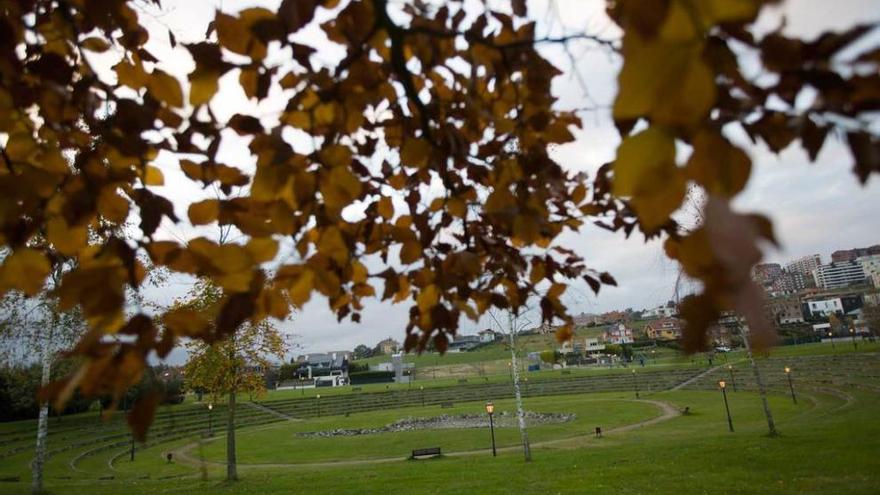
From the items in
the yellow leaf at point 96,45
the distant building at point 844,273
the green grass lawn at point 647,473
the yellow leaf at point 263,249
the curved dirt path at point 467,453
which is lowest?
the curved dirt path at point 467,453

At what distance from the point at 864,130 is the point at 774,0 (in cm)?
45

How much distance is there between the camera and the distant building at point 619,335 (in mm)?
92225

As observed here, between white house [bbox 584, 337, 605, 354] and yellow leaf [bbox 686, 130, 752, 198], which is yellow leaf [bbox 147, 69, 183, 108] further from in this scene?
white house [bbox 584, 337, 605, 354]

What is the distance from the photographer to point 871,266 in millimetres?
114500

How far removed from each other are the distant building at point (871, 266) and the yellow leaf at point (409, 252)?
129153 millimetres

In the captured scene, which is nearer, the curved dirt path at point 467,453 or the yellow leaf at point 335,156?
the yellow leaf at point 335,156

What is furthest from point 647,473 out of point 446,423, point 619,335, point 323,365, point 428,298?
point 323,365

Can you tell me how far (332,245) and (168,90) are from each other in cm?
68

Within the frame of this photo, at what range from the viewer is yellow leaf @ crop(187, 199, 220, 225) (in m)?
1.51

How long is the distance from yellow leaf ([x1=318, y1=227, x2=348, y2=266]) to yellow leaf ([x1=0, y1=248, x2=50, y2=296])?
0.78m

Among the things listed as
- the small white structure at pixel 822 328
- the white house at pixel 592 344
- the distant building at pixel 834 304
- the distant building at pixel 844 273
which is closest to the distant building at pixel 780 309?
the small white structure at pixel 822 328

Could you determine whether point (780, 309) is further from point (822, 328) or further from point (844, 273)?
point (844, 273)

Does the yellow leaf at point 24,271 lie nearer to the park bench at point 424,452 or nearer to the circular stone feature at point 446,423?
the park bench at point 424,452

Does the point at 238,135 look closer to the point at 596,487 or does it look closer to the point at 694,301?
the point at 694,301
